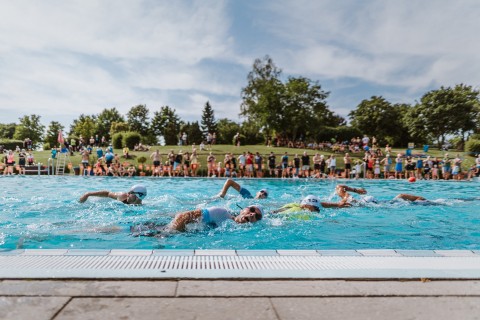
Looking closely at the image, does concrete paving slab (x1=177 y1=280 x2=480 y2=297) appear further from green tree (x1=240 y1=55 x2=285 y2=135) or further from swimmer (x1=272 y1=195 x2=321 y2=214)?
green tree (x1=240 y1=55 x2=285 y2=135)

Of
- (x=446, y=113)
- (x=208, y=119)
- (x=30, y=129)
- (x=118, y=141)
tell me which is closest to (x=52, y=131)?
(x=30, y=129)

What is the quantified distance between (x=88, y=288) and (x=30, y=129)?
8270 centimetres

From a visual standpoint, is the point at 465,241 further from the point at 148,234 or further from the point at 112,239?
the point at 112,239

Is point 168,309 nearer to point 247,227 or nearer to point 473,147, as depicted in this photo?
point 247,227

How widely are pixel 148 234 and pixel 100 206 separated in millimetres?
3265

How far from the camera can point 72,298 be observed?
235 centimetres

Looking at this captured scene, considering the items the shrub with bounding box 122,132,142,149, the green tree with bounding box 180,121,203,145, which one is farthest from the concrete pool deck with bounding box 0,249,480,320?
the green tree with bounding box 180,121,203,145

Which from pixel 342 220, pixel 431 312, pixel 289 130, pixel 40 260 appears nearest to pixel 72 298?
pixel 40 260

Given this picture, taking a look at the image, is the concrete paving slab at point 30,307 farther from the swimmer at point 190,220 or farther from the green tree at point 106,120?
the green tree at point 106,120

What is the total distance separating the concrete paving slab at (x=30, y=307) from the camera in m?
2.10

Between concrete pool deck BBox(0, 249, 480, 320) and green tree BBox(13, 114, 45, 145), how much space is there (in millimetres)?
80461

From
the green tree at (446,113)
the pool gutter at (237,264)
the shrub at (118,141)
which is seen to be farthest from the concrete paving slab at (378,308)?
the green tree at (446,113)

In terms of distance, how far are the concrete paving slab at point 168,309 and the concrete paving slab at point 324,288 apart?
0.37ft

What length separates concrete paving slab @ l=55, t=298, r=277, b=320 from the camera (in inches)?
84.3
